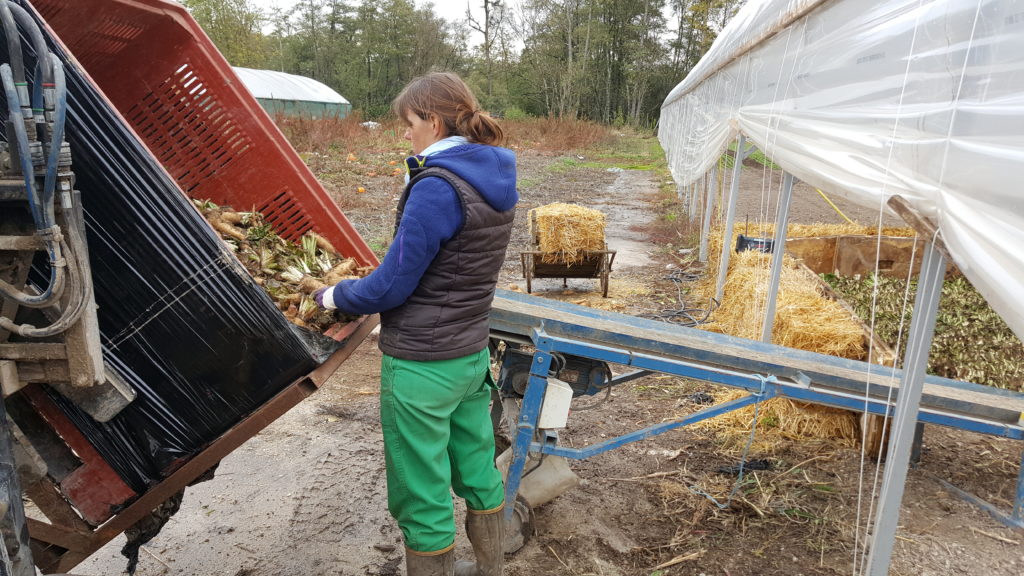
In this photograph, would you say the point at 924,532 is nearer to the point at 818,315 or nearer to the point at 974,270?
the point at 818,315

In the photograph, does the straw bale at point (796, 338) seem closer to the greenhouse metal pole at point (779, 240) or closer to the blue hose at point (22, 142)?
the greenhouse metal pole at point (779, 240)

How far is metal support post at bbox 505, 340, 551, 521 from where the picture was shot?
2.82m

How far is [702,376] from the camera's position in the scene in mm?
2832

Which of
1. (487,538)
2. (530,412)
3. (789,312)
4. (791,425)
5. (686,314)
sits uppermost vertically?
(530,412)

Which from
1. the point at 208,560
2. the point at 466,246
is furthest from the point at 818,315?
the point at 208,560

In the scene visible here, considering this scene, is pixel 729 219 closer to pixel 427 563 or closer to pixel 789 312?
pixel 789 312

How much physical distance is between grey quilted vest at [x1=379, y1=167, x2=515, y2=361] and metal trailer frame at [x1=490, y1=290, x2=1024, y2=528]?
1.90 ft

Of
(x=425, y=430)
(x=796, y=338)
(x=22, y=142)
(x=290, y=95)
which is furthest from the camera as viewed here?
(x=290, y=95)

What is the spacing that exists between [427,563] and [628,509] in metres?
1.56

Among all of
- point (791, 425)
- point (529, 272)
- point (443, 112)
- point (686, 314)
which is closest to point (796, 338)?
point (791, 425)

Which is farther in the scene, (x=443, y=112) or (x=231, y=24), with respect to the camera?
(x=231, y=24)

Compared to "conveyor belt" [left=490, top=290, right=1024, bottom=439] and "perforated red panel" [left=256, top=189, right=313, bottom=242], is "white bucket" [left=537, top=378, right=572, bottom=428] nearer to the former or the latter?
"conveyor belt" [left=490, top=290, right=1024, bottom=439]

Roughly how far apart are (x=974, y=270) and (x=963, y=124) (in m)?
0.50

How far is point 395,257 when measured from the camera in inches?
83.4
